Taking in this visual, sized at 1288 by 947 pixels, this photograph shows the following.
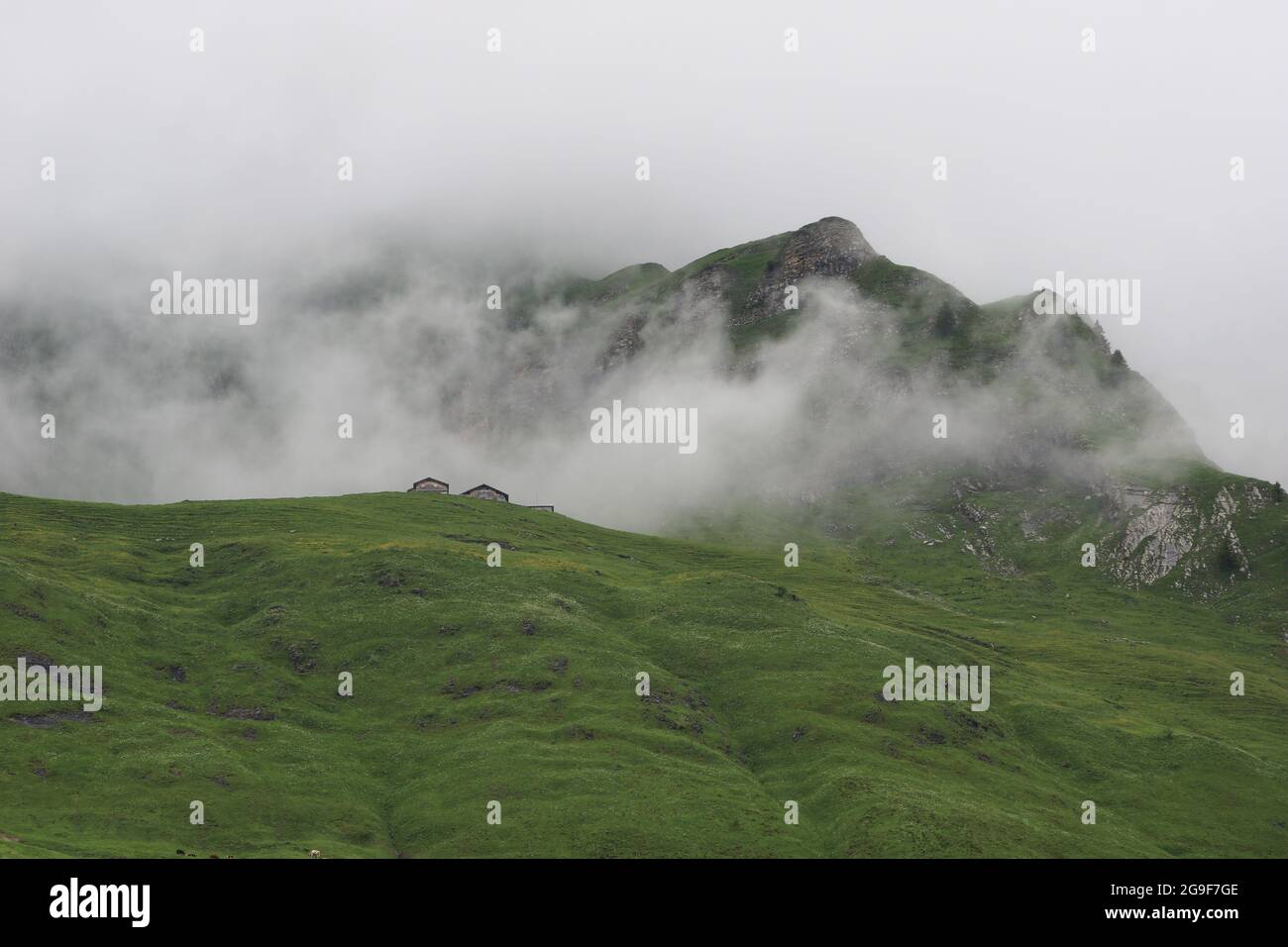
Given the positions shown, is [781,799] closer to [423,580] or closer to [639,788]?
[639,788]

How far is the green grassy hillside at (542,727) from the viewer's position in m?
104

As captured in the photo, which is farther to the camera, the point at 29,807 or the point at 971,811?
the point at 971,811

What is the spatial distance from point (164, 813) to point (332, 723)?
31211 mm

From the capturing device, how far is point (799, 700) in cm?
13988

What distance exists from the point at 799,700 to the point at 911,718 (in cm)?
1280

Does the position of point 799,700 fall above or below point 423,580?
below

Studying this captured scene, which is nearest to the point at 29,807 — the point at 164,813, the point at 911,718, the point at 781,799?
the point at 164,813

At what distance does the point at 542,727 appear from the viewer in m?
126

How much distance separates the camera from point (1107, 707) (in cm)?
16862

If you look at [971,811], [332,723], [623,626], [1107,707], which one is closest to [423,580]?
[623,626]

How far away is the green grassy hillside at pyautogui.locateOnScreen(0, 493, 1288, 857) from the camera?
103500 millimetres
